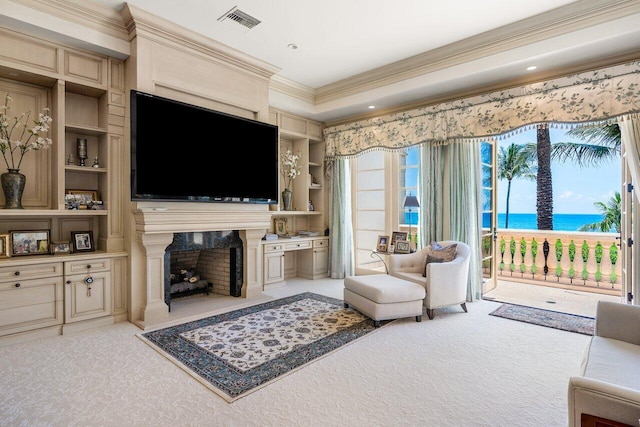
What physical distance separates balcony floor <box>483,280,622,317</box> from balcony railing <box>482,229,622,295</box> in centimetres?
38

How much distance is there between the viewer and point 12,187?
307 cm

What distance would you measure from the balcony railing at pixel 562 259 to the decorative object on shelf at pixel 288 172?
10.1 feet

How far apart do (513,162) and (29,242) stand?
33.2ft

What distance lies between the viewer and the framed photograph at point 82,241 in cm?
352


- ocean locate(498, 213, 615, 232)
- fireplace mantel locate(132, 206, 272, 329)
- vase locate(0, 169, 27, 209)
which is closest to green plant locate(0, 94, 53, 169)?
vase locate(0, 169, 27, 209)

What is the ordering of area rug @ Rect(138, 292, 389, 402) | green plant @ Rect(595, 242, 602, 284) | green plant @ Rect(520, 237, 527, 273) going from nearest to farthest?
area rug @ Rect(138, 292, 389, 402), green plant @ Rect(595, 242, 602, 284), green plant @ Rect(520, 237, 527, 273)

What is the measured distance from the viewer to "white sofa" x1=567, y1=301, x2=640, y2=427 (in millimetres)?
1290

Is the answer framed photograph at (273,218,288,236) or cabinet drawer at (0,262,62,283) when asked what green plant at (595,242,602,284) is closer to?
framed photograph at (273,218,288,236)

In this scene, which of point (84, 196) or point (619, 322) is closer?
point (619, 322)

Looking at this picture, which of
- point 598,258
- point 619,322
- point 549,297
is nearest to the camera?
point 619,322

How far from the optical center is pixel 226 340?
3.10 metres

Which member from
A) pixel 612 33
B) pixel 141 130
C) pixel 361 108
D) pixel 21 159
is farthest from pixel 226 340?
pixel 612 33

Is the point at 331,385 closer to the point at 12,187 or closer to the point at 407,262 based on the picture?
the point at 407,262

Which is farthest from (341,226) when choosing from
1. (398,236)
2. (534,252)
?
(534,252)
